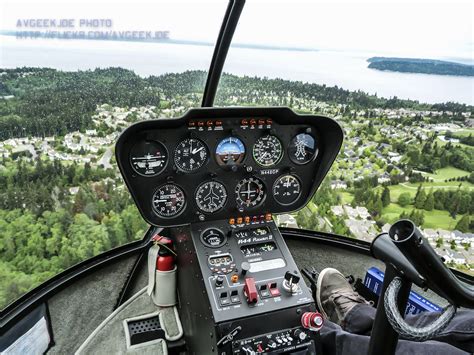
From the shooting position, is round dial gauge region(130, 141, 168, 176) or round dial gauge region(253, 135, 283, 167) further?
round dial gauge region(253, 135, 283, 167)

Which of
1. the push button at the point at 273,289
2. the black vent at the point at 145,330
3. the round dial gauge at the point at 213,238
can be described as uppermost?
the round dial gauge at the point at 213,238

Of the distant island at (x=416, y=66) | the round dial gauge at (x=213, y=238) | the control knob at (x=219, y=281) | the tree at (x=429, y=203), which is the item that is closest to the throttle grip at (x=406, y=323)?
the control knob at (x=219, y=281)

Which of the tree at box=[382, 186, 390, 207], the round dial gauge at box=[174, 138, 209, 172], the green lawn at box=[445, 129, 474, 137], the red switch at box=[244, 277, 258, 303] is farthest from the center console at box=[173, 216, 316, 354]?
the green lawn at box=[445, 129, 474, 137]

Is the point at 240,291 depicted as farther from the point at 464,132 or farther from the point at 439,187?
the point at 464,132

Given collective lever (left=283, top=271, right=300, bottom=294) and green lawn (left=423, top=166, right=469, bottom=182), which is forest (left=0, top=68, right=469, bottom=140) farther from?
collective lever (left=283, top=271, right=300, bottom=294)

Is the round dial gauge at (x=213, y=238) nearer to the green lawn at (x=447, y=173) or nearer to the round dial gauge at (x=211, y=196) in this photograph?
the round dial gauge at (x=211, y=196)

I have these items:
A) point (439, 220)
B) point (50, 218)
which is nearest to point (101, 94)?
point (50, 218)
